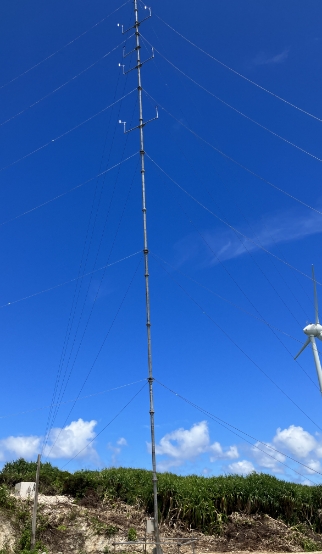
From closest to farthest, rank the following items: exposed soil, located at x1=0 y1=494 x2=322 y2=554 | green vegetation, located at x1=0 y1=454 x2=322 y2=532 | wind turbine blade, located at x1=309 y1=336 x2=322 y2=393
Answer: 1. exposed soil, located at x1=0 y1=494 x2=322 y2=554
2. green vegetation, located at x1=0 y1=454 x2=322 y2=532
3. wind turbine blade, located at x1=309 y1=336 x2=322 y2=393

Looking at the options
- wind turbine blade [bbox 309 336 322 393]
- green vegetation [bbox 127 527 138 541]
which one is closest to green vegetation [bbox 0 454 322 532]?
green vegetation [bbox 127 527 138 541]

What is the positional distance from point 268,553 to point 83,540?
369 inches

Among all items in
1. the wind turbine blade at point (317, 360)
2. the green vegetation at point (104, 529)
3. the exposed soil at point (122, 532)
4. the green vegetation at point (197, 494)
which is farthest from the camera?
the wind turbine blade at point (317, 360)

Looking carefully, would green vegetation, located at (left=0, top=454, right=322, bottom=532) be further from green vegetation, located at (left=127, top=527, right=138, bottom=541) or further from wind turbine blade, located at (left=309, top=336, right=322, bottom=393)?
wind turbine blade, located at (left=309, top=336, right=322, bottom=393)

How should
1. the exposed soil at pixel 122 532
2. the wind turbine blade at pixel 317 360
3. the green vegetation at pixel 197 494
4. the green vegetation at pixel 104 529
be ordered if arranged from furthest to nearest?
the wind turbine blade at pixel 317 360 → the green vegetation at pixel 197 494 → the green vegetation at pixel 104 529 → the exposed soil at pixel 122 532

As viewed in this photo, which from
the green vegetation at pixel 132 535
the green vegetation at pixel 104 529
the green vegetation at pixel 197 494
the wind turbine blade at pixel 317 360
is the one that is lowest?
the green vegetation at pixel 132 535

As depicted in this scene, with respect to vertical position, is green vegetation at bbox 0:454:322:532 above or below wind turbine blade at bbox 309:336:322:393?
below

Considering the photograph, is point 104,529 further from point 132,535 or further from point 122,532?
point 132,535

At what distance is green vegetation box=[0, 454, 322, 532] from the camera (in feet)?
91.6

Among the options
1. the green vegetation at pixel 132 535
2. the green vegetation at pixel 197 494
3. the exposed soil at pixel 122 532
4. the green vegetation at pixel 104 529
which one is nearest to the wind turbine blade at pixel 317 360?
the green vegetation at pixel 197 494

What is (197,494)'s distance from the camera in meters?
28.3

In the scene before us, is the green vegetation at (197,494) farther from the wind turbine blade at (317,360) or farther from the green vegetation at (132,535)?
the wind turbine blade at (317,360)

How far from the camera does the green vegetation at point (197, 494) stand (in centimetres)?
2791

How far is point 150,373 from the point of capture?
23.6 metres
